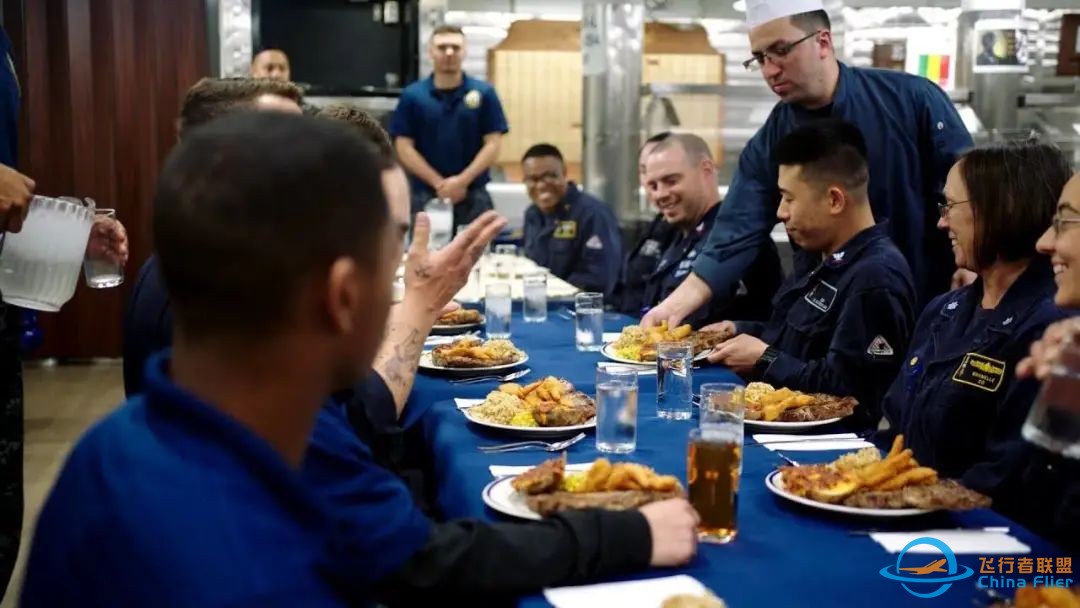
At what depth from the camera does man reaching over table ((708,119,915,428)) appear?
265cm

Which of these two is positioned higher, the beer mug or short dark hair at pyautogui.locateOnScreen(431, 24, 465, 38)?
short dark hair at pyautogui.locateOnScreen(431, 24, 465, 38)

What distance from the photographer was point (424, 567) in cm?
139

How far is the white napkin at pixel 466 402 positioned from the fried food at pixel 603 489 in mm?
731

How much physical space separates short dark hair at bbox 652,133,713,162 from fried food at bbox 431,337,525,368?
1714 millimetres

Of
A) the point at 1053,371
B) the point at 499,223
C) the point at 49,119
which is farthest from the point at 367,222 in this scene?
the point at 49,119

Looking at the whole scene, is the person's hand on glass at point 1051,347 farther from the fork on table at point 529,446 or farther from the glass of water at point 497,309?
the glass of water at point 497,309

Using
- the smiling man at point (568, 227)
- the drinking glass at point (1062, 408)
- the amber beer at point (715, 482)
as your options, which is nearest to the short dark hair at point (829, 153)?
the amber beer at point (715, 482)

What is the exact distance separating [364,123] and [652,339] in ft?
3.64

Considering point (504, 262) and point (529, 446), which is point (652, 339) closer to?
point (529, 446)

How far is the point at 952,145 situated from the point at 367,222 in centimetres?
280

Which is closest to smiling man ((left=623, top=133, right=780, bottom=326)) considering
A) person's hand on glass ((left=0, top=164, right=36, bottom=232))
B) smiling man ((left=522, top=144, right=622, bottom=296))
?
smiling man ((left=522, top=144, right=622, bottom=296))

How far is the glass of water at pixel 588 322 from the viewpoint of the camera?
3.28m

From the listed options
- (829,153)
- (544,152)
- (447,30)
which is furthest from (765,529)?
(447,30)

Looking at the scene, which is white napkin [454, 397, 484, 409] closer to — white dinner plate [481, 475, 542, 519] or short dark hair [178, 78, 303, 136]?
white dinner plate [481, 475, 542, 519]
